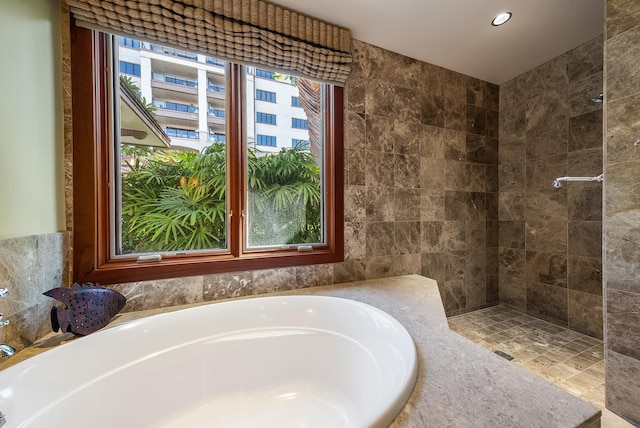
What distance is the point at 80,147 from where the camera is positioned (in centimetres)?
119

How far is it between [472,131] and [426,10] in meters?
1.21

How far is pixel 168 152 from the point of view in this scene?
143 centimetres

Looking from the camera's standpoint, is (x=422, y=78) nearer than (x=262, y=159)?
No

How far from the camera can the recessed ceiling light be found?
157cm

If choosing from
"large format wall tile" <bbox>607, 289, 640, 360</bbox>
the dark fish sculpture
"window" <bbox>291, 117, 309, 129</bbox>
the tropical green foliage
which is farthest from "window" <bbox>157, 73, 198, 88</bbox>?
"large format wall tile" <bbox>607, 289, 640, 360</bbox>

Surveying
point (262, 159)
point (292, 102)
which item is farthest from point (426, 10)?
point (262, 159)

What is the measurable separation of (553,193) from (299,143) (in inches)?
86.6

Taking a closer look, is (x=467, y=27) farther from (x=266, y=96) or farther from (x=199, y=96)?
(x=199, y=96)

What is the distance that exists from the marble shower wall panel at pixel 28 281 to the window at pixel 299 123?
140cm

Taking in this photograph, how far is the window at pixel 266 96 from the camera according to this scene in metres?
1.63

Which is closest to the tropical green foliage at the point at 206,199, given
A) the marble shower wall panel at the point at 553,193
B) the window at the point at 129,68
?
the window at the point at 129,68

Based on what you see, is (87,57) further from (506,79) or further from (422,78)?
(506,79)

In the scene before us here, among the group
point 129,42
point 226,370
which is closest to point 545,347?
point 226,370

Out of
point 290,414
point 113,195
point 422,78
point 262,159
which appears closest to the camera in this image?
point 290,414
